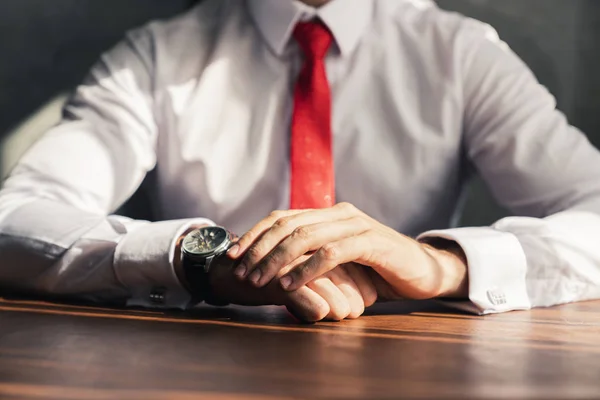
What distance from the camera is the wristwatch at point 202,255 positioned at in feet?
4.00

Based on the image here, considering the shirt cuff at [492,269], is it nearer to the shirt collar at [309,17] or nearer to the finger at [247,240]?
the finger at [247,240]

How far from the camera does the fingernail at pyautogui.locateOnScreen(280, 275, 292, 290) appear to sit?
1065 mm

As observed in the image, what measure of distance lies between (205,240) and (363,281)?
0.26 m

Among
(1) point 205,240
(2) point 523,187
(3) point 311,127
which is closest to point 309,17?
(3) point 311,127

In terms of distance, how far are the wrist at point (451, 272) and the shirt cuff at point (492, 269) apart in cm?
1

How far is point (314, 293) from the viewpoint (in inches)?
41.6

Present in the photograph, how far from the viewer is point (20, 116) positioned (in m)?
2.13

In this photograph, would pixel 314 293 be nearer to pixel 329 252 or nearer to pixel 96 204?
pixel 329 252

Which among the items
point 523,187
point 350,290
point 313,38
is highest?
point 313,38

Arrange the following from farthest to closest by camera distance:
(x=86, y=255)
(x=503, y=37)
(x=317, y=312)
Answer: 1. (x=503, y=37)
2. (x=86, y=255)
3. (x=317, y=312)

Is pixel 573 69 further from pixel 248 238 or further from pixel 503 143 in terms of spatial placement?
pixel 248 238

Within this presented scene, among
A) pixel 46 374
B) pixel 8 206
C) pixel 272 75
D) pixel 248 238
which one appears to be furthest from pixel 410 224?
pixel 46 374

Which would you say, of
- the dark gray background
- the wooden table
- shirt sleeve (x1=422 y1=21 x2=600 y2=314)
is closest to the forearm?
the wooden table

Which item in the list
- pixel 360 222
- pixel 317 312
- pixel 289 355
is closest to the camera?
pixel 289 355
